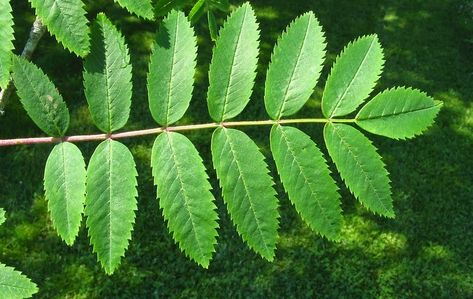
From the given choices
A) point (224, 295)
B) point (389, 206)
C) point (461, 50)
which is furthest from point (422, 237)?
point (389, 206)

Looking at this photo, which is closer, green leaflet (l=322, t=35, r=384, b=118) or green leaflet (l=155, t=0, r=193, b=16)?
green leaflet (l=322, t=35, r=384, b=118)

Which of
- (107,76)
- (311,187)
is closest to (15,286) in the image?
(107,76)

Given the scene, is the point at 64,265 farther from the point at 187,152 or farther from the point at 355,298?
the point at 187,152

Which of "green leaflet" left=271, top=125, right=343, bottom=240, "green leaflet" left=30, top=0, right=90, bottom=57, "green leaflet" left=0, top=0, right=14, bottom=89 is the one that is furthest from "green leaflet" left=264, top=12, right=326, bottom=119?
"green leaflet" left=0, top=0, right=14, bottom=89

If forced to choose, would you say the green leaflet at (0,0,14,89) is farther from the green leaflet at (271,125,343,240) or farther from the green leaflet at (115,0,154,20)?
the green leaflet at (271,125,343,240)

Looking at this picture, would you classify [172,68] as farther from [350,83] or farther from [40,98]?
[350,83]
